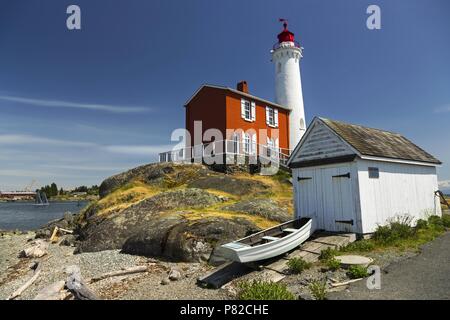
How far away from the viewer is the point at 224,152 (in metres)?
26.8

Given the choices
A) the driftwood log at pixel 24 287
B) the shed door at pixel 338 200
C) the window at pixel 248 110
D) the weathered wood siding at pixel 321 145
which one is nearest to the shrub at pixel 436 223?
the shed door at pixel 338 200

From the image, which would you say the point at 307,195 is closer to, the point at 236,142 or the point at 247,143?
the point at 236,142

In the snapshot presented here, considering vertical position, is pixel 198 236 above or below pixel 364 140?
below

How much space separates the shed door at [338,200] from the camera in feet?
41.0

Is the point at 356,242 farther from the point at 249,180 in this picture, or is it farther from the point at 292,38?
the point at 292,38

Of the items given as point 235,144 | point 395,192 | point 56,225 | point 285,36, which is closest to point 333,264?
point 395,192

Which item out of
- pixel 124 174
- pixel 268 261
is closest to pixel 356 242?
pixel 268 261

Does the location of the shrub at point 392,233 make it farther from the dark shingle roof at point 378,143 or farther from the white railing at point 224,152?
the white railing at point 224,152

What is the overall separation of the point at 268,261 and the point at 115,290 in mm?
5334

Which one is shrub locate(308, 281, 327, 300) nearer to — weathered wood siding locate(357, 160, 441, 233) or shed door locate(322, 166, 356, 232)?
shed door locate(322, 166, 356, 232)

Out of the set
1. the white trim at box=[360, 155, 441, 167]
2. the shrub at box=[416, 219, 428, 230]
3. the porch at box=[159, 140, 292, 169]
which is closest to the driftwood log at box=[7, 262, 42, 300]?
the white trim at box=[360, 155, 441, 167]

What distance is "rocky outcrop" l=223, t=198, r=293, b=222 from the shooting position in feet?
53.7

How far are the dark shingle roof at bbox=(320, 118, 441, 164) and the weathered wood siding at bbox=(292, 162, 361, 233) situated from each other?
1.43 m

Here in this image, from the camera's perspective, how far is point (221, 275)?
33.4 feet
